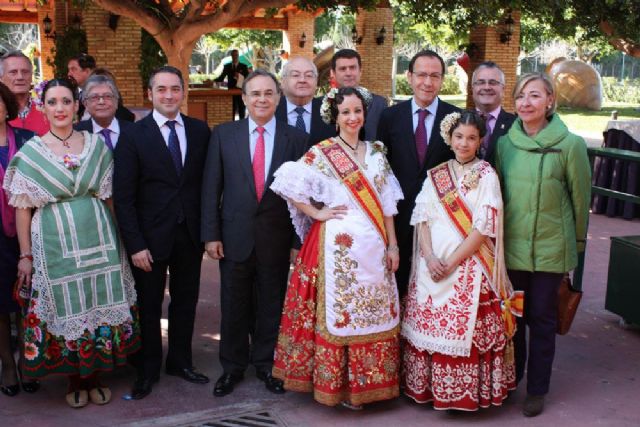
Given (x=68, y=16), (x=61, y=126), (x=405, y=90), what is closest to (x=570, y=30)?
(x=68, y=16)

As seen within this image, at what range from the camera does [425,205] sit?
12.8ft

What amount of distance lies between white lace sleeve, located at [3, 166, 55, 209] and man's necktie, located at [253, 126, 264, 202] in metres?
1.10

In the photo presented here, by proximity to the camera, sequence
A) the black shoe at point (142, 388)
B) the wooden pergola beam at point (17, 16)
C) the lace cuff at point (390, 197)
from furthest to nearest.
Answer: the wooden pergola beam at point (17, 16) < the black shoe at point (142, 388) < the lace cuff at point (390, 197)

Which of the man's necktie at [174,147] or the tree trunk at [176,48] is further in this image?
the tree trunk at [176,48]

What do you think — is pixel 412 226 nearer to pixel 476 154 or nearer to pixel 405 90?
pixel 476 154

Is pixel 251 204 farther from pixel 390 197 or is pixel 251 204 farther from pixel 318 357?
pixel 318 357

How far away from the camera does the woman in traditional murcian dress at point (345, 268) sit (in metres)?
3.84

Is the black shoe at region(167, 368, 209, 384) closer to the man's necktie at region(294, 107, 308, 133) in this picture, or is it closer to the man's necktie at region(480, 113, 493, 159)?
the man's necktie at region(294, 107, 308, 133)

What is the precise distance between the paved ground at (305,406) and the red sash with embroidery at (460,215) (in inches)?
34.9

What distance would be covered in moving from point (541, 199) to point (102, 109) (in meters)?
2.62

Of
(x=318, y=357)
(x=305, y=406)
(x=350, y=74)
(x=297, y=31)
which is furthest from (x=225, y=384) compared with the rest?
(x=297, y=31)

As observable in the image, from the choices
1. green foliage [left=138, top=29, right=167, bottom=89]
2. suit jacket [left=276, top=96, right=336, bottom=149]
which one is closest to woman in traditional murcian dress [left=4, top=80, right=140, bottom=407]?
suit jacket [left=276, top=96, right=336, bottom=149]

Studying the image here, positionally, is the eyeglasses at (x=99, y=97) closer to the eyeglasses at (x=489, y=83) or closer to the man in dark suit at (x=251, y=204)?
the man in dark suit at (x=251, y=204)

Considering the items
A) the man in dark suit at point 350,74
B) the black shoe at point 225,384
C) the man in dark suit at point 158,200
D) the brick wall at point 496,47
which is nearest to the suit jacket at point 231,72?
the brick wall at point 496,47
